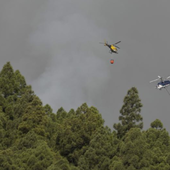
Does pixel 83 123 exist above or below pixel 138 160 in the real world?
above

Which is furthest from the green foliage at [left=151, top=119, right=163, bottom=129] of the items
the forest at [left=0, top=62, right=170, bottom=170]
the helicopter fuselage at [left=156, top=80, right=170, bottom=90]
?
the helicopter fuselage at [left=156, top=80, right=170, bottom=90]

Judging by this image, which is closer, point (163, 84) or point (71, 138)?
point (71, 138)

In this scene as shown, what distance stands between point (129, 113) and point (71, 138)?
1421cm

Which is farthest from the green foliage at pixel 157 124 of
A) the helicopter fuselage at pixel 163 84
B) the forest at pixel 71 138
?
the helicopter fuselage at pixel 163 84

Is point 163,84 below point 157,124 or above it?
above

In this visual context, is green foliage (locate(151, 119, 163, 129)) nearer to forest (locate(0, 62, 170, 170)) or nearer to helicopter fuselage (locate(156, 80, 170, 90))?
forest (locate(0, 62, 170, 170))

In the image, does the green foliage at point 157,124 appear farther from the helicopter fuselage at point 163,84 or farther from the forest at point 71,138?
the helicopter fuselage at point 163,84

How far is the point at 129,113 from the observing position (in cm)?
11769

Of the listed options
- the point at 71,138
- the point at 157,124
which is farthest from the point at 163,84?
the point at 71,138

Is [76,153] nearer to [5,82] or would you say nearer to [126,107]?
[126,107]

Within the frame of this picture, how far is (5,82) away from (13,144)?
19688 mm

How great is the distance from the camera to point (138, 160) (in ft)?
311

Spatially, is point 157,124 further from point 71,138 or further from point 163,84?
point 71,138

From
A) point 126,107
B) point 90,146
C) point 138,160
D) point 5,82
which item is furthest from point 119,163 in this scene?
point 5,82
